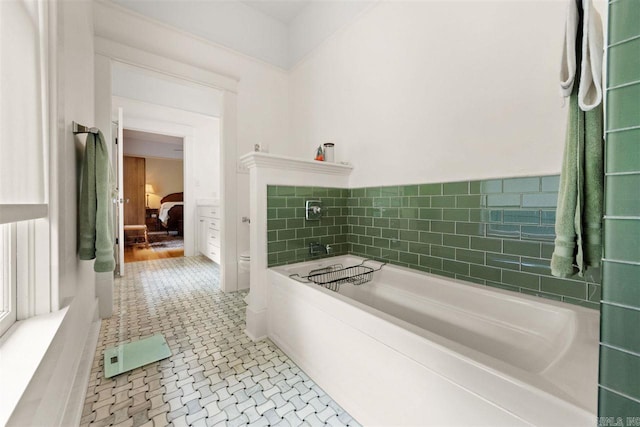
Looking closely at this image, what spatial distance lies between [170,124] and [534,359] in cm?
537

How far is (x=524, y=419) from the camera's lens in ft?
2.11

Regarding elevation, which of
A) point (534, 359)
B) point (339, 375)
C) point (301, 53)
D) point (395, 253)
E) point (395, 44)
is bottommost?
point (339, 375)

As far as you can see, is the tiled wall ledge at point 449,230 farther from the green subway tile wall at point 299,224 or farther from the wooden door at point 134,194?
the wooden door at point 134,194

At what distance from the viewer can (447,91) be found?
5.26ft

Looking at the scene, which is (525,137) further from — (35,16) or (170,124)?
(170,124)

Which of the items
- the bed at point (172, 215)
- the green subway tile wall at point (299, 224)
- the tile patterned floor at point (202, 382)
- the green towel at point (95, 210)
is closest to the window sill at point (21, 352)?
the green towel at point (95, 210)

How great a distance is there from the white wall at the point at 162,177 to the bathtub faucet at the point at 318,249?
7326 mm

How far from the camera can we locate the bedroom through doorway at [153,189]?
592cm

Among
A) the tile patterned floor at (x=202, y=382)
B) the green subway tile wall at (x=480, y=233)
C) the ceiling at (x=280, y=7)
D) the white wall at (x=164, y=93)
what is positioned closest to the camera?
the tile patterned floor at (x=202, y=382)

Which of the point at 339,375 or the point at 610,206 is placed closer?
the point at 610,206

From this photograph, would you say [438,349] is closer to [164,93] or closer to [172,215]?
[164,93]

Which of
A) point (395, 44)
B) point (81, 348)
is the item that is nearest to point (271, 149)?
point (395, 44)

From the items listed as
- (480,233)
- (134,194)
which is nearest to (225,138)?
(480,233)

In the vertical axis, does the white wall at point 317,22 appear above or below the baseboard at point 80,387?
above
